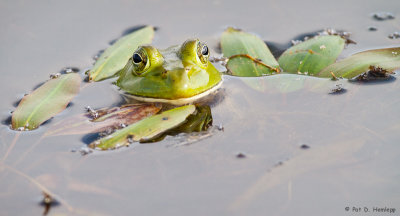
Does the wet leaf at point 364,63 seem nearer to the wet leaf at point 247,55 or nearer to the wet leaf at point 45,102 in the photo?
the wet leaf at point 247,55

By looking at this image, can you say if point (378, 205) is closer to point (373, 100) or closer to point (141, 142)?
point (373, 100)

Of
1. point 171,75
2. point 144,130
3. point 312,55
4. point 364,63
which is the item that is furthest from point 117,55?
point 364,63

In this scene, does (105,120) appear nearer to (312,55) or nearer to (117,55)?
(117,55)

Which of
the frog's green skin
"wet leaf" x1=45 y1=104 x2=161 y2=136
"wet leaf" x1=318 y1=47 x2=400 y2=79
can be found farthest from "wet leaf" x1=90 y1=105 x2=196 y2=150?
"wet leaf" x1=318 y1=47 x2=400 y2=79

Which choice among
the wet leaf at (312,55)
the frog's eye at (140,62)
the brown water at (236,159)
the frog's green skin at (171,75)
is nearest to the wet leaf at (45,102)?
the brown water at (236,159)

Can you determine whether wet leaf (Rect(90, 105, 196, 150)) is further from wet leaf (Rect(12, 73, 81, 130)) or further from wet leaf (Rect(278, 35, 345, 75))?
wet leaf (Rect(278, 35, 345, 75))
